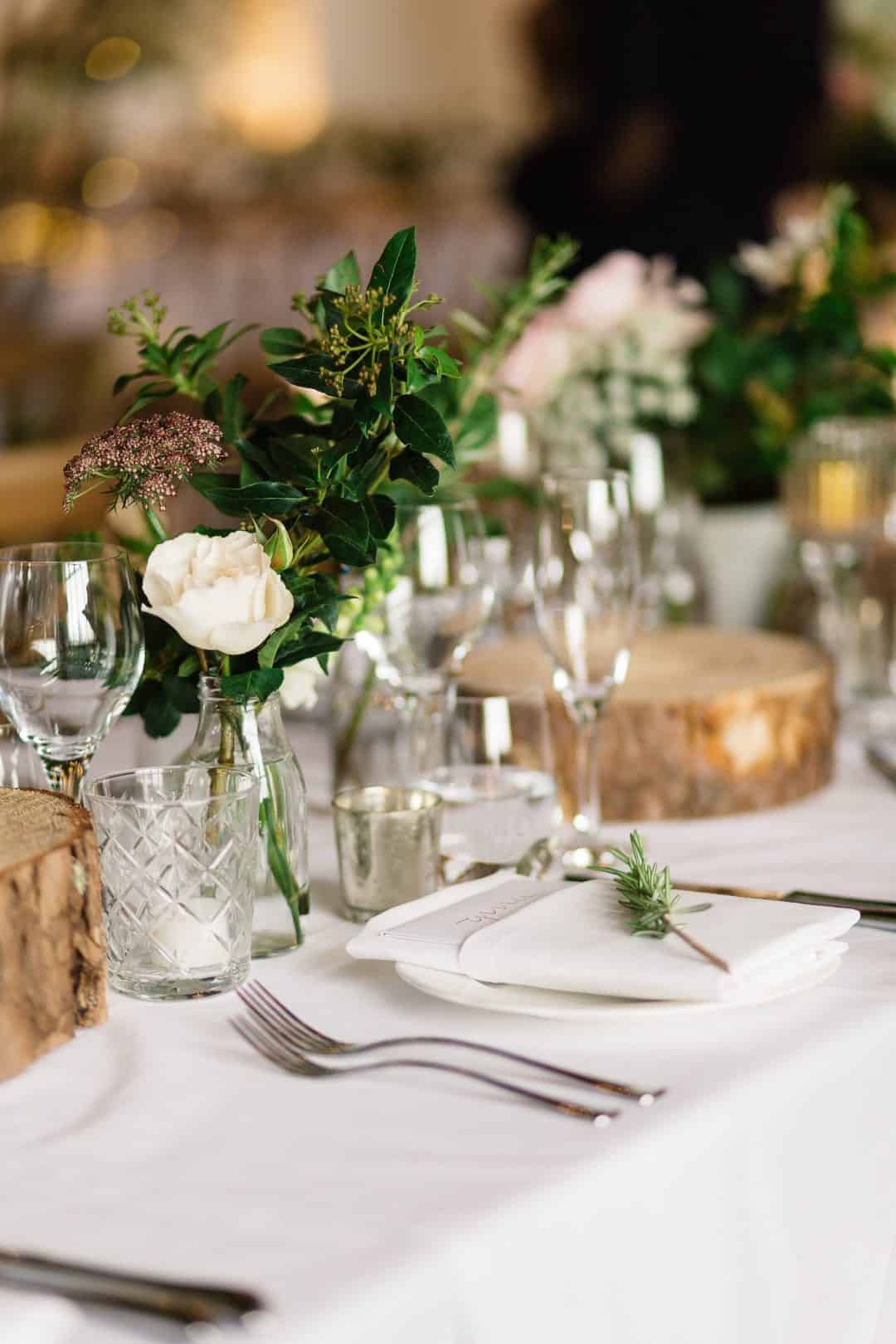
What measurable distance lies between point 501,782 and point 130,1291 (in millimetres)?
607

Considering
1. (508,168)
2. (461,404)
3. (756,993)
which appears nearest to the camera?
(756,993)

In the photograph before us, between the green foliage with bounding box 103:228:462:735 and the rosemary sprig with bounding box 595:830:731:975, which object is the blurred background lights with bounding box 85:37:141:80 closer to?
the green foliage with bounding box 103:228:462:735

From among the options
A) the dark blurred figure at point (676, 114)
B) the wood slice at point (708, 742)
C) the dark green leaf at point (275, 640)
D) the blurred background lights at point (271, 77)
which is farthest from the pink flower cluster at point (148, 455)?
the blurred background lights at point (271, 77)

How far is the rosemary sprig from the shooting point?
0.86 metres

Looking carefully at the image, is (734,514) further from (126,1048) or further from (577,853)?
(126,1048)

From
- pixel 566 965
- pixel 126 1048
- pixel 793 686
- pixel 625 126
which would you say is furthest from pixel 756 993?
pixel 625 126

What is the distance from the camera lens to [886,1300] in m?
0.81

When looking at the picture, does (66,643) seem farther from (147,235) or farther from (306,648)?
(147,235)

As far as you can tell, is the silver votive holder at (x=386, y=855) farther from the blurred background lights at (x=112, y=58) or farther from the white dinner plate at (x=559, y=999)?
the blurred background lights at (x=112, y=58)

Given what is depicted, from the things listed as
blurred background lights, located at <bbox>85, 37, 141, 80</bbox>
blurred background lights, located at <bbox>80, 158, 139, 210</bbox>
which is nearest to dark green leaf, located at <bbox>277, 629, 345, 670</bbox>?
blurred background lights, located at <bbox>80, 158, 139, 210</bbox>

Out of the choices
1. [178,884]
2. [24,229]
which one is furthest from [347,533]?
[24,229]

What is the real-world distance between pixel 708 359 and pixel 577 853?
107 centimetres

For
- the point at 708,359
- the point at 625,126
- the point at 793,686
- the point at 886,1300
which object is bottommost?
the point at 886,1300

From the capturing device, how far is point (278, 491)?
0.94 meters
